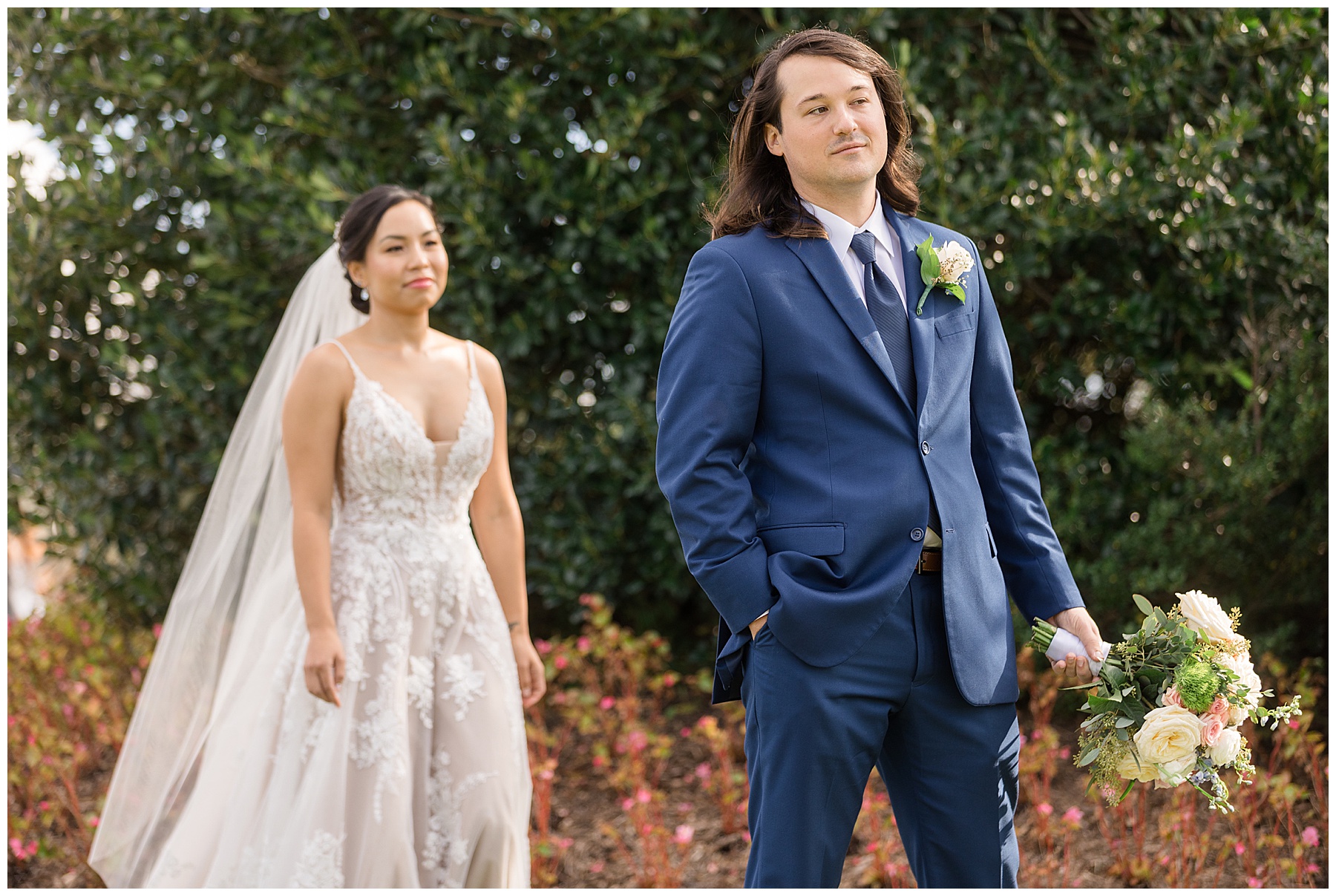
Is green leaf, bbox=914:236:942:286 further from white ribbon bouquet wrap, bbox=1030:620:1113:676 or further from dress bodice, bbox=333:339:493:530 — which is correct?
dress bodice, bbox=333:339:493:530

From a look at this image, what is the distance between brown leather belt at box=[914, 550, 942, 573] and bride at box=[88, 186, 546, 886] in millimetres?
1495

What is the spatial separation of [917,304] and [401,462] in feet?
5.09


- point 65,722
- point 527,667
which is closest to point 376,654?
point 527,667

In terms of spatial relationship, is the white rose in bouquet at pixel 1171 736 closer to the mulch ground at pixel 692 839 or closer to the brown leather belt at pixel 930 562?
the brown leather belt at pixel 930 562

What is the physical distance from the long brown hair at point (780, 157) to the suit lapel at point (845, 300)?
45 mm

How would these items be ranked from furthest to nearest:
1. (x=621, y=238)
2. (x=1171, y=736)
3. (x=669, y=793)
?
(x=621, y=238) → (x=669, y=793) → (x=1171, y=736)

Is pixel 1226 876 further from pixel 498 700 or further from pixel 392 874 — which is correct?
pixel 392 874

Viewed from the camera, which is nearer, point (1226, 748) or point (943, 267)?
Result: point (1226, 748)

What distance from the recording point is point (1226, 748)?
1.93 metres

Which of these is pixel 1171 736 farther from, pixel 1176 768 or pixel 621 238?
pixel 621 238

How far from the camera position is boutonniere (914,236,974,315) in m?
2.07

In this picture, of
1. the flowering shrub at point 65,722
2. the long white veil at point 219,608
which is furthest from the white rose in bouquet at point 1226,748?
the flowering shrub at point 65,722

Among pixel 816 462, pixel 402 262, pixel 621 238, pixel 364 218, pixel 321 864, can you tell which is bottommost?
pixel 321 864

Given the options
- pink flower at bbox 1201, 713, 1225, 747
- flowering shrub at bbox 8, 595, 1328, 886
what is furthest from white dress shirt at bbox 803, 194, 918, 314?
flowering shrub at bbox 8, 595, 1328, 886
